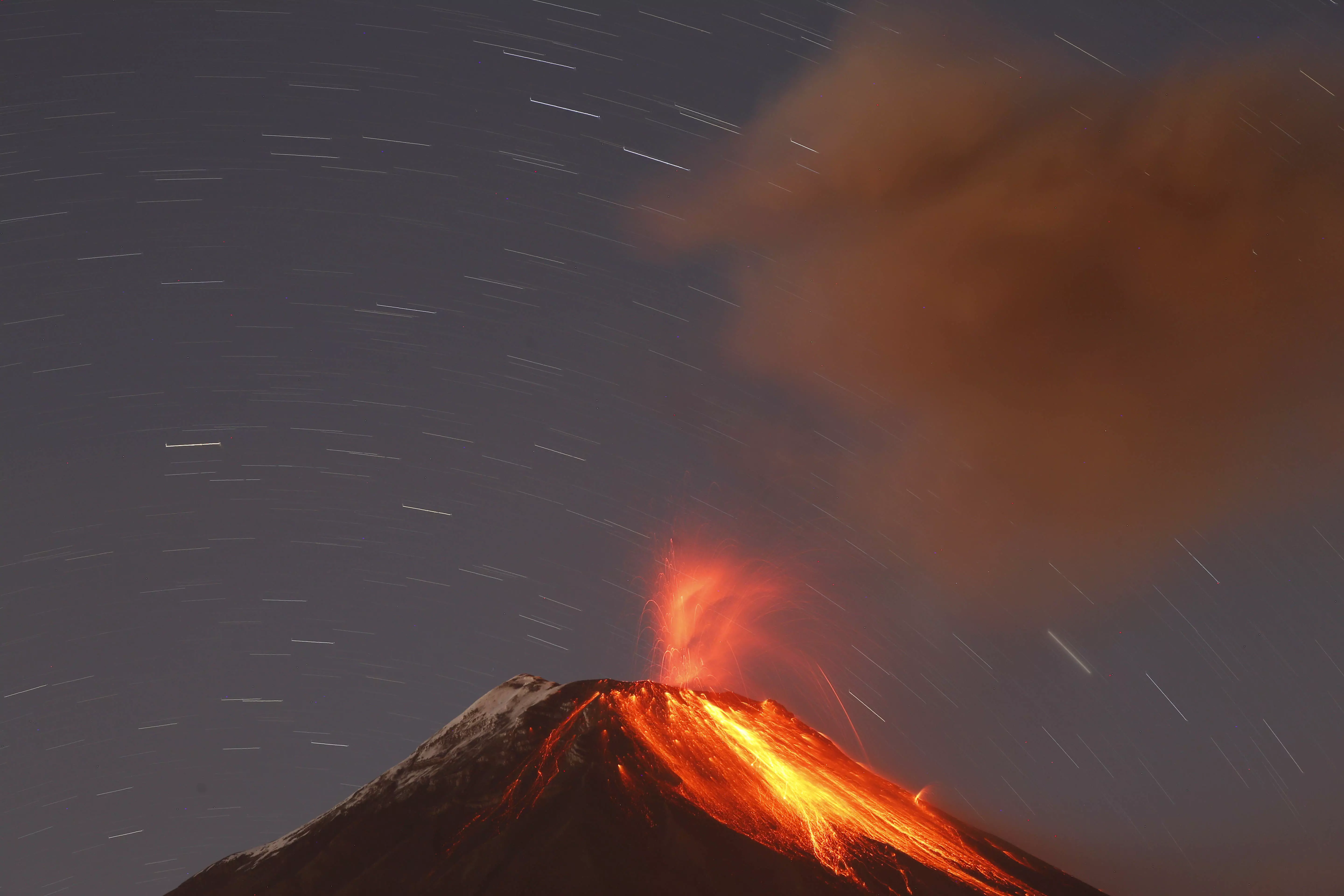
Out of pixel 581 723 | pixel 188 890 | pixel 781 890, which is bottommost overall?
pixel 188 890

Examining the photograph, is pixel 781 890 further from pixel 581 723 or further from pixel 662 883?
pixel 581 723

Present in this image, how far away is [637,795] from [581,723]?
950cm

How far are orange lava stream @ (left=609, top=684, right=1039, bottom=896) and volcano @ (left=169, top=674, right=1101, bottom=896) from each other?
0.19 metres

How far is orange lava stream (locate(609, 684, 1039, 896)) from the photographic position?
58969 millimetres

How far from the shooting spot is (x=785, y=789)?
219ft

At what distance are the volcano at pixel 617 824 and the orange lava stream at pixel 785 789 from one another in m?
0.19

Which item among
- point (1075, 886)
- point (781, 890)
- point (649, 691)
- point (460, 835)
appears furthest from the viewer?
point (649, 691)

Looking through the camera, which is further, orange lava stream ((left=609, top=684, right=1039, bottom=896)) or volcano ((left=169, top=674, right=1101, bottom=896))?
orange lava stream ((left=609, top=684, right=1039, bottom=896))

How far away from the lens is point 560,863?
51906mm

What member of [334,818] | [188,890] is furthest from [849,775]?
[188,890]

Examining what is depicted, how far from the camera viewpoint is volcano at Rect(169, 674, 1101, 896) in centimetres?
5222

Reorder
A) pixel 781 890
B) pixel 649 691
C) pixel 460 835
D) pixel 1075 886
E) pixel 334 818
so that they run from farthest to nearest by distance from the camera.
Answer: pixel 649 691 → pixel 1075 886 → pixel 334 818 → pixel 460 835 → pixel 781 890

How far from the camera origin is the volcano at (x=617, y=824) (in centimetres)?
5222

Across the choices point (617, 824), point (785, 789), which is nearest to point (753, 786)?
point (785, 789)
